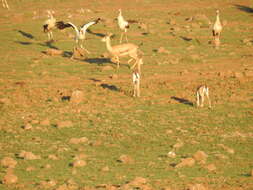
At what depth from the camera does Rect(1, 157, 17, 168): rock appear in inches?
478

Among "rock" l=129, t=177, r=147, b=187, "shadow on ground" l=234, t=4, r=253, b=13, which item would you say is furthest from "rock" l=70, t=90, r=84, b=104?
"shadow on ground" l=234, t=4, r=253, b=13

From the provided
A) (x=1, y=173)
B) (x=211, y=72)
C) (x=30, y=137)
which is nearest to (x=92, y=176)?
(x=1, y=173)

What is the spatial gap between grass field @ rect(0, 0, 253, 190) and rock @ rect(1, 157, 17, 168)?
0.14 feet

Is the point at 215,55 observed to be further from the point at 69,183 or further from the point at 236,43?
the point at 69,183

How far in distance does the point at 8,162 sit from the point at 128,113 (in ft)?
15.0

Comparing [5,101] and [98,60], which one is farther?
[98,60]

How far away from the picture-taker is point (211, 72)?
20.7 metres

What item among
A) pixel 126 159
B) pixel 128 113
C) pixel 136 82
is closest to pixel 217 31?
pixel 136 82

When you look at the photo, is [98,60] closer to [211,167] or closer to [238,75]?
[238,75]

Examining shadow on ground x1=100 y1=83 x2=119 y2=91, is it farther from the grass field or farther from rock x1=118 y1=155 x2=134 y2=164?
rock x1=118 y1=155 x2=134 y2=164

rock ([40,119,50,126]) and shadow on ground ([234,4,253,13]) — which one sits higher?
shadow on ground ([234,4,253,13])

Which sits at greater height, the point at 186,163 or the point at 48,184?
the point at 186,163

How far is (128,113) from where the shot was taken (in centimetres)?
1599

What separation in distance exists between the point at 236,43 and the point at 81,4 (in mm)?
14155
